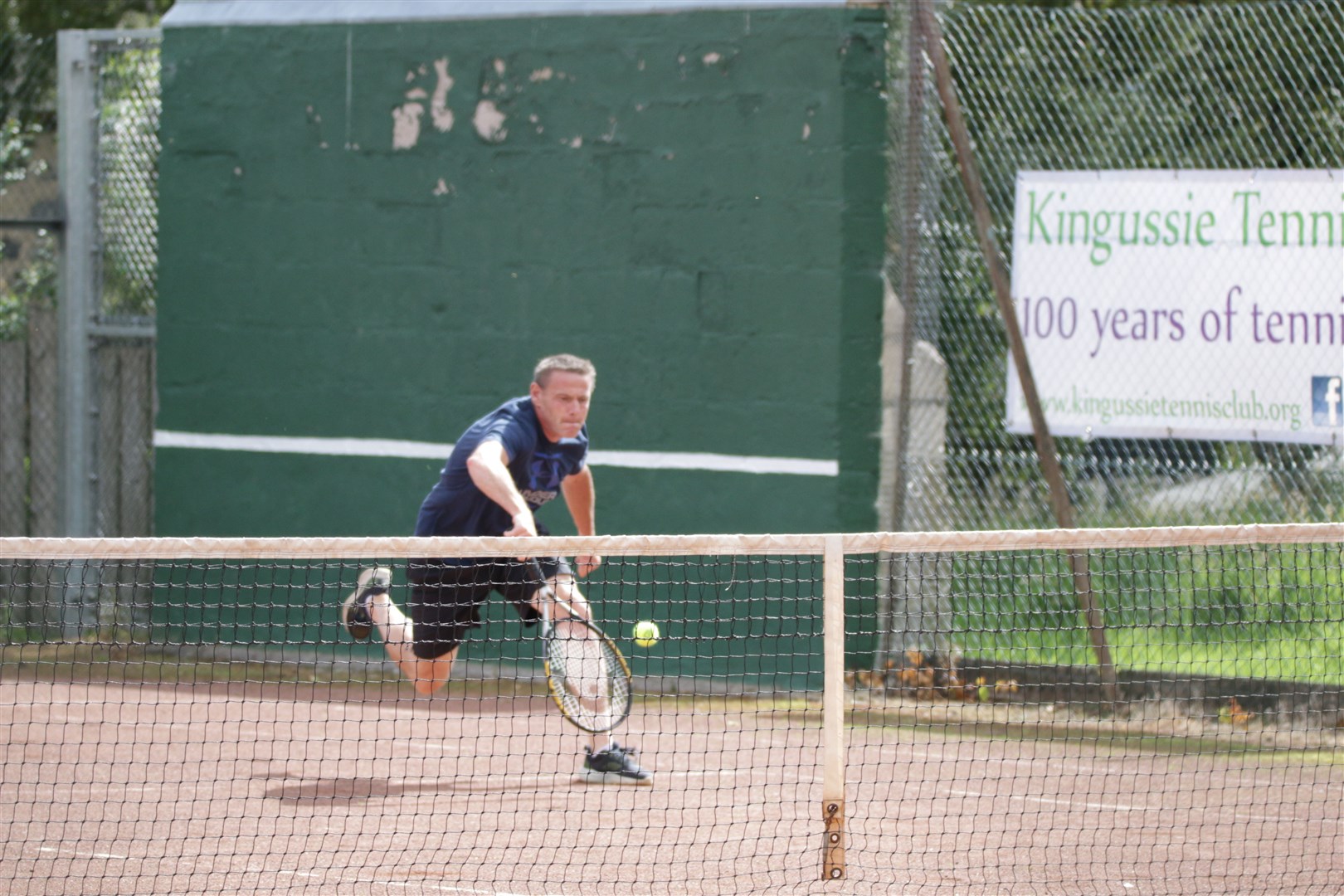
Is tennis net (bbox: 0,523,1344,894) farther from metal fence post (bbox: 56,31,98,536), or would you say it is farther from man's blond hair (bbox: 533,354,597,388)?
man's blond hair (bbox: 533,354,597,388)

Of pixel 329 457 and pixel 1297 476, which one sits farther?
pixel 329 457

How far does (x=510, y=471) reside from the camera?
760 centimetres

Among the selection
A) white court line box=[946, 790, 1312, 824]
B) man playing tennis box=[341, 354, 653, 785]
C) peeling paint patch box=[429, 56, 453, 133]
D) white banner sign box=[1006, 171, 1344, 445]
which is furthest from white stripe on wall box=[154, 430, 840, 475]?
white court line box=[946, 790, 1312, 824]

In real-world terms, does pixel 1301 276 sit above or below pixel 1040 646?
above

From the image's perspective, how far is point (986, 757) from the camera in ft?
26.5

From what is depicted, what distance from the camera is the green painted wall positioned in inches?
376

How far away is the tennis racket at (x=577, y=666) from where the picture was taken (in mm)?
7230

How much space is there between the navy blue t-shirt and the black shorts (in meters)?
0.17

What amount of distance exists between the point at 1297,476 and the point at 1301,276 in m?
0.97

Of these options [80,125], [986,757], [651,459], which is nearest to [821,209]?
[651,459]

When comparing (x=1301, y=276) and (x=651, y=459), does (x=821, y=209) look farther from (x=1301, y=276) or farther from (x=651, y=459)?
(x=1301, y=276)

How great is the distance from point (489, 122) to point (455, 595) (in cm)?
346

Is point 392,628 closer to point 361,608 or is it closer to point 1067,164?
point 361,608

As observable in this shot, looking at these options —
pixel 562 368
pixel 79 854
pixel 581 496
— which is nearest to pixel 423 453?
pixel 581 496
